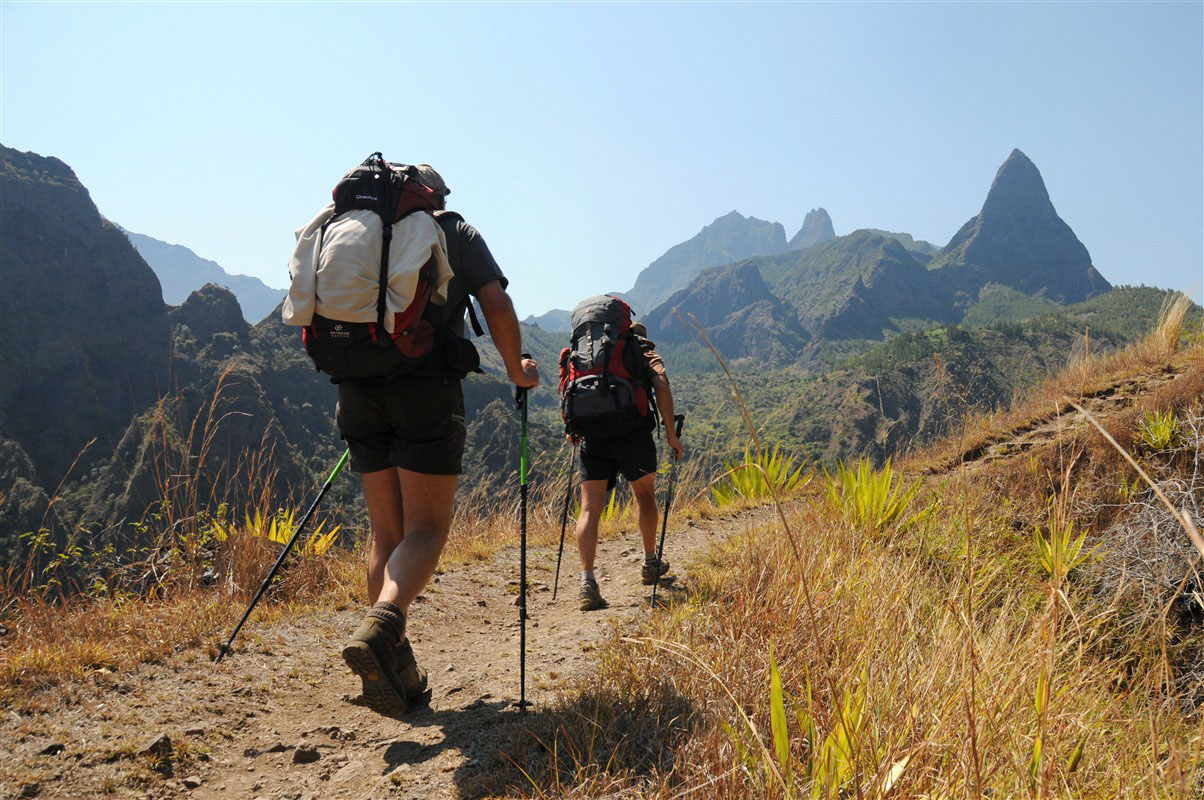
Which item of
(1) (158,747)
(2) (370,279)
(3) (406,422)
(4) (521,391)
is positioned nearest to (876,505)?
(4) (521,391)

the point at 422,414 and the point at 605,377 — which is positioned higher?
the point at 605,377

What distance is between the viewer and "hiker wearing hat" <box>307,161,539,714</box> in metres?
2.35

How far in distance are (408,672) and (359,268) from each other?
4.68ft

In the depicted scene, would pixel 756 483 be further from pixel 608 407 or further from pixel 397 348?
pixel 397 348

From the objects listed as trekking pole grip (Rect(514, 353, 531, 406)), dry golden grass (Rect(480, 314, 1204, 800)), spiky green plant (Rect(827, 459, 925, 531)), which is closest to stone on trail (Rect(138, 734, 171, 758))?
dry golden grass (Rect(480, 314, 1204, 800))

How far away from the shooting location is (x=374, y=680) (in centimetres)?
209

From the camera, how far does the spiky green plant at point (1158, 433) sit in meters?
5.06

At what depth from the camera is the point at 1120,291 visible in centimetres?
12500

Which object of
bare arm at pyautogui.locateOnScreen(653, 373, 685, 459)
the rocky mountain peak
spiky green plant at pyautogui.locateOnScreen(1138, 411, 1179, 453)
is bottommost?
spiky green plant at pyautogui.locateOnScreen(1138, 411, 1179, 453)

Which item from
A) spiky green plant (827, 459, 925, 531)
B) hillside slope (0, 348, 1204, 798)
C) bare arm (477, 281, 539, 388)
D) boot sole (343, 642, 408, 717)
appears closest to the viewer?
hillside slope (0, 348, 1204, 798)

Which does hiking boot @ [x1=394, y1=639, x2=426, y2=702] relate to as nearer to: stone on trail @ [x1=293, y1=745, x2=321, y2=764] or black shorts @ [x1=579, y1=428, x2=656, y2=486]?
stone on trail @ [x1=293, y1=745, x2=321, y2=764]

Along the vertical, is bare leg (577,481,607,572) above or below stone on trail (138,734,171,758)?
above

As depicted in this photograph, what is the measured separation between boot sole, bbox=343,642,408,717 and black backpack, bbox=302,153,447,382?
2.93 feet

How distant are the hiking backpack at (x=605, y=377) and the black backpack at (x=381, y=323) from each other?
138cm
